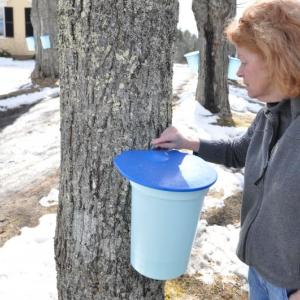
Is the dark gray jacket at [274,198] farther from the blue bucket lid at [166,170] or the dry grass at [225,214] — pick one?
the dry grass at [225,214]

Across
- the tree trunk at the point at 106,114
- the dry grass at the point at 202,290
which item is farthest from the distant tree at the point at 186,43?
the tree trunk at the point at 106,114

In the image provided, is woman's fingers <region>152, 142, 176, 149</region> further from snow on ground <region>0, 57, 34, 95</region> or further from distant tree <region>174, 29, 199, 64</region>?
distant tree <region>174, 29, 199, 64</region>

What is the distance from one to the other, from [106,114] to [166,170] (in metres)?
0.35

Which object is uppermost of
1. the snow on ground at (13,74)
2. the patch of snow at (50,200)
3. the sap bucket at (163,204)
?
the sap bucket at (163,204)

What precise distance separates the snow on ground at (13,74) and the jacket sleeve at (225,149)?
931 centimetres

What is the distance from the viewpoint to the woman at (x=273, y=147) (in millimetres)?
1311

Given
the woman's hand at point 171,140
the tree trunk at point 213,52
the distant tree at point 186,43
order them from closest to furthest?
the woman's hand at point 171,140, the tree trunk at point 213,52, the distant tree at point 186,43

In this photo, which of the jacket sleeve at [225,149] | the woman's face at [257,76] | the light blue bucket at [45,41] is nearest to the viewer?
the woman's face at [257,76]

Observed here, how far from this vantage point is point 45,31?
34.6 feet

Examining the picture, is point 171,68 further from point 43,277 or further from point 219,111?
point 219,111

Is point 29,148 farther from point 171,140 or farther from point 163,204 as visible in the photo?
point 163,204

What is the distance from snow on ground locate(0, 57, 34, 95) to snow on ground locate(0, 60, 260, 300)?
3.24 metres

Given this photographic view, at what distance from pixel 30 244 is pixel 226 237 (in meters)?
1.53

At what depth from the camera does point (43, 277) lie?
109 inches
